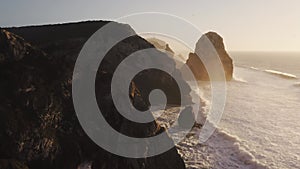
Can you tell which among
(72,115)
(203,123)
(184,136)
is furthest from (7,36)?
(203,123)

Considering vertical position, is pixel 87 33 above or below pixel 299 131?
above

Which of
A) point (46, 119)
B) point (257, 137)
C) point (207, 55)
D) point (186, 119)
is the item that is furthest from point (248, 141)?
point (207, 55)

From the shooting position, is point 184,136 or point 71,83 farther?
point 184,136

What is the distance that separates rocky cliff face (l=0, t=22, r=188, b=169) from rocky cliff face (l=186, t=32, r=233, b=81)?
49.5m

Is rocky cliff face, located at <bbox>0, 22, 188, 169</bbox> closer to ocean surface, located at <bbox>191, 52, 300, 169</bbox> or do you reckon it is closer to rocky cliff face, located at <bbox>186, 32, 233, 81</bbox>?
ocean surface, located at <bbox>191, 52, 300, 169</bbox>

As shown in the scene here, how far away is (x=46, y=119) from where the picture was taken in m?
8.85

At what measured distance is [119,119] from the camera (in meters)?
10.9

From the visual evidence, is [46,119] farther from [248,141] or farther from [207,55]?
[207,55]

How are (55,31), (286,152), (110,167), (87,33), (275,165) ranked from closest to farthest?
1. (110,167)
2. (275,165)
3. (286,152)
4. (87,33)
5. (55,31)

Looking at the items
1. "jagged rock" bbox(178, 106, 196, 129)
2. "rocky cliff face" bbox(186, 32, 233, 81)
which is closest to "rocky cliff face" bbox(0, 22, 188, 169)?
"jagged rock" bbox(178, 106, 196, 129)

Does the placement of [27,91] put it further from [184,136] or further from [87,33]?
[87,33]

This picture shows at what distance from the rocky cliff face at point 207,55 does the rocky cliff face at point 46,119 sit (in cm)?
4950

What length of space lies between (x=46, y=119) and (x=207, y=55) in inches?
2282

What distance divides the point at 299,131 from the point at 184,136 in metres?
10.6
